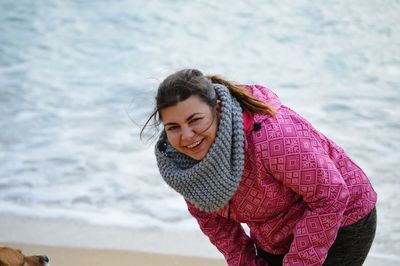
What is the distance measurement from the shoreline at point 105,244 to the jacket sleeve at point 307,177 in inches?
63.7

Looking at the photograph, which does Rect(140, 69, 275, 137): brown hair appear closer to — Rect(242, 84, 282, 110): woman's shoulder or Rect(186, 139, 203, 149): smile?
Rect(242, 84, 282, 110): woman's shoulder

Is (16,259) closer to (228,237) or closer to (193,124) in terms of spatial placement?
(228,237)

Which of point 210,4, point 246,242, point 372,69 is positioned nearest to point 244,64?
point 372,69

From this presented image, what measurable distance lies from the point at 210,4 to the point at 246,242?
9.52m

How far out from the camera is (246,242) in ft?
10.0

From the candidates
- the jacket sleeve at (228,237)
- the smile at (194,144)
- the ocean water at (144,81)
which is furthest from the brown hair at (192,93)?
the ocean water at (144,81)

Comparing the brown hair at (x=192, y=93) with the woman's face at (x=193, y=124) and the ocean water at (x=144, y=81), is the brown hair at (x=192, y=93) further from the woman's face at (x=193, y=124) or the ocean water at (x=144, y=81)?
the ocean water at (x=144, y=81)

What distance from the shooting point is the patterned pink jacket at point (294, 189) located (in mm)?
2479

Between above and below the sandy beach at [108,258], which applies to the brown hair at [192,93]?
above

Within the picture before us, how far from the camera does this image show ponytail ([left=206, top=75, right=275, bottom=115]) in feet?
8.39

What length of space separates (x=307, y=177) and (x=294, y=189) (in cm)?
9

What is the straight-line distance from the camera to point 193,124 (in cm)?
257

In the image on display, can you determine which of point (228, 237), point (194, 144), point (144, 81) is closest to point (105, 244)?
point (228, 237)

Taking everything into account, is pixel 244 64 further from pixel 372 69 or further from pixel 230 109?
pixel 230 109
